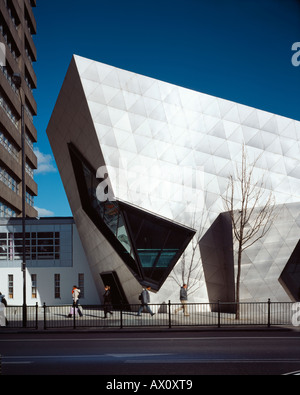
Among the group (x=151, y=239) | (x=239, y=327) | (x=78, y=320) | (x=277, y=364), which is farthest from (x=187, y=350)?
(x=151, y=239)

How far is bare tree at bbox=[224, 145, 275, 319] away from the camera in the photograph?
64.6 ft

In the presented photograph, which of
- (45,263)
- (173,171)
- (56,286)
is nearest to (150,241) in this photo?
(173,171)

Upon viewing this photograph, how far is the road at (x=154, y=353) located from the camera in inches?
344

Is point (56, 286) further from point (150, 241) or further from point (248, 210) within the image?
point (248, 210)

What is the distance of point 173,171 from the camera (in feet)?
74.3

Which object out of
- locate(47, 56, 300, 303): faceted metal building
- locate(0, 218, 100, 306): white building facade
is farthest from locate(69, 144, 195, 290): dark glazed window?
locate(0, 218, 100, 306): white building facade

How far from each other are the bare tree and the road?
5712 millimetres

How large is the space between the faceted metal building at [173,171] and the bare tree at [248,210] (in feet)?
1.52

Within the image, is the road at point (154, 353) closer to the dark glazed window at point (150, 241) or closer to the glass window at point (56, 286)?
the dark glazed window at point (150, 241)

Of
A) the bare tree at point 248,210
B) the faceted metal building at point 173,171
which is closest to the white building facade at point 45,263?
the faceted metal building at point 173,171

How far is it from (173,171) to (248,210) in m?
4.74

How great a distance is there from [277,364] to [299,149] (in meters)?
17.6

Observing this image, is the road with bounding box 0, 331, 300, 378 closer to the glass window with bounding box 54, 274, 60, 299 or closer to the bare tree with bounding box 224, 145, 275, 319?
the bare tree with bounding box 224, 145, 275, 319

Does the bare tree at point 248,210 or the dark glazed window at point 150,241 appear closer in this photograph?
the bare tree at point 248,210
